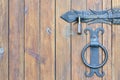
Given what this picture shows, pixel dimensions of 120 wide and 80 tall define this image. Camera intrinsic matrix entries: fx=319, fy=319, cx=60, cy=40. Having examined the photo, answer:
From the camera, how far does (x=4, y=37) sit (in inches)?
60.6

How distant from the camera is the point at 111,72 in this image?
1.49 metres

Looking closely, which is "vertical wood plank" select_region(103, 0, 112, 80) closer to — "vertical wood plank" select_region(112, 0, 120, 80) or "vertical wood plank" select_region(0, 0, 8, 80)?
"vertical wood plank" select_region(112, 0, 120, 80)

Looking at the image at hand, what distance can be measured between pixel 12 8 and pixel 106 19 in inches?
17.8

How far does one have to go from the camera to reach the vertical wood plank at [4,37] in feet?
5.01

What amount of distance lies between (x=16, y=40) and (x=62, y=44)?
0.22 metres

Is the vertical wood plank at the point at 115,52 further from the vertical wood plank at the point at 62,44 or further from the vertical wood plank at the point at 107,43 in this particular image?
the vertical wood plank at the point at 62,44

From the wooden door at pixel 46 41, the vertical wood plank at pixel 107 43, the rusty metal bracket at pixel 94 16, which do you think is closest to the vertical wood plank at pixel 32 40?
the wooden door at pixel 46 41

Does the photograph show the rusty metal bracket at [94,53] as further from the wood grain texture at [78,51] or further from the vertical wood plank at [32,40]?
the vertical wood plank at [32,40]

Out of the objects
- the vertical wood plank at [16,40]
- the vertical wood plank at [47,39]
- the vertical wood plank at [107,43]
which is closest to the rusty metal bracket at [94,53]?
the vertical wood plank at [107,43]

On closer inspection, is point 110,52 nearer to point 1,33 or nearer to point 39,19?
point 39,19

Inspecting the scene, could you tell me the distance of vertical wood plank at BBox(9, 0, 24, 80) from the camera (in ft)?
5.01

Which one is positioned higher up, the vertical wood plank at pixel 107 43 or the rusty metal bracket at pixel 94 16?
the rusty metal bracket at pixel 94 16

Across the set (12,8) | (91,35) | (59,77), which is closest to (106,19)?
(91,35)

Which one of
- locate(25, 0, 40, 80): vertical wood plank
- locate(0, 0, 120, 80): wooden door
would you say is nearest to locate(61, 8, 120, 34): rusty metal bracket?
locate(0, 0, 120, 80): wooden door
